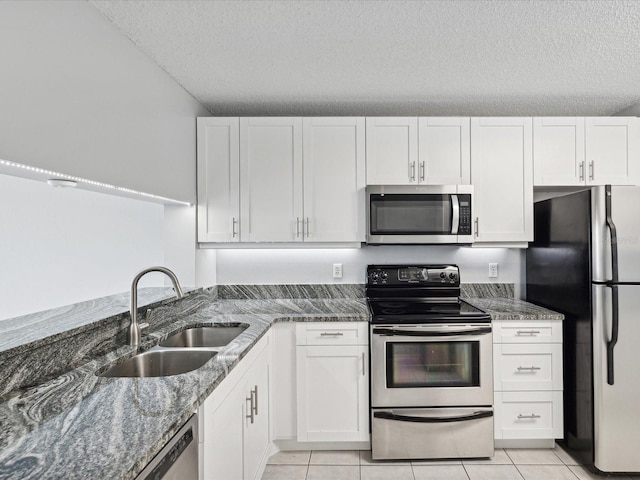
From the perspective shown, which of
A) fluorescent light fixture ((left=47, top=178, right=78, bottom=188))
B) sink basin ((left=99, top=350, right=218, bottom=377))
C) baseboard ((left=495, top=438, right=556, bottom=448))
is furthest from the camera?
baseboard ((left=495, top=438, right=556, bottom=448))

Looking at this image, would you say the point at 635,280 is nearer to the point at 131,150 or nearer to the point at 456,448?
the point at 456,448

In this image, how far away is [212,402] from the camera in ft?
4.73

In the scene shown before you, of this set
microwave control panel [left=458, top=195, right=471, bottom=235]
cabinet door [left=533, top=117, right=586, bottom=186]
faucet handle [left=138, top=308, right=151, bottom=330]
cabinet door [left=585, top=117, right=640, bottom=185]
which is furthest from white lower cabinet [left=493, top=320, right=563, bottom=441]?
faucet handle [left=138, top=308, right=151, bottom=330]

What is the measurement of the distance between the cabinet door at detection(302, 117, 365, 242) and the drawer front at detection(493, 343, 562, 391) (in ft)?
3.91

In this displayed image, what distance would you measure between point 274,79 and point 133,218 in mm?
1263

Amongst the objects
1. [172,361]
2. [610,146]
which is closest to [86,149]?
[172,361]

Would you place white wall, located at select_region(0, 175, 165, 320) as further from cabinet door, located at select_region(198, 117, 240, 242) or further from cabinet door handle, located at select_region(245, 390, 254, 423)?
cabinet door handle, located at select_region(245, 390, 254, 423)

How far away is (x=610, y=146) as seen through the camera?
279cm

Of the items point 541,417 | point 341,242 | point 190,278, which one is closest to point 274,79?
point 341,242

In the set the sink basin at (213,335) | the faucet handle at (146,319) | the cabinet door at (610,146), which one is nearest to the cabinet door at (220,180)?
the sink basin at (213,335)

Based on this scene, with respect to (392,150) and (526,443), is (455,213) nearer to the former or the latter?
(392,150)

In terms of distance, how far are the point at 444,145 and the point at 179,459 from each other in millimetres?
2457

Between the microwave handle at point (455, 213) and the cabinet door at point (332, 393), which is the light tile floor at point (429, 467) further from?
the microwave handle at point (455, 213)

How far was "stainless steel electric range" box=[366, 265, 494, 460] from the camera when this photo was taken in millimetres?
2445
